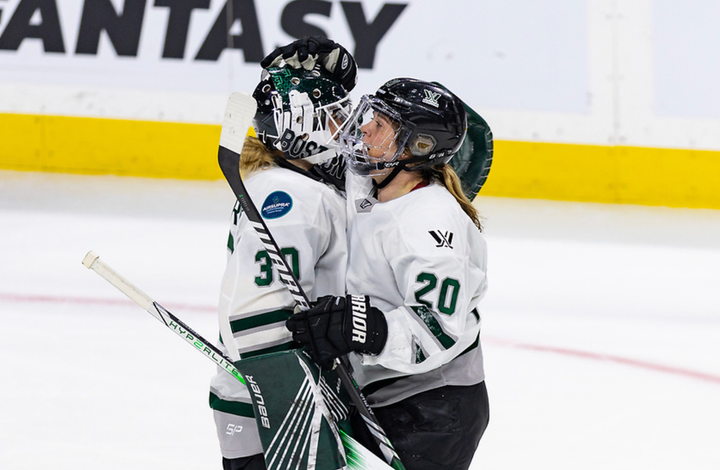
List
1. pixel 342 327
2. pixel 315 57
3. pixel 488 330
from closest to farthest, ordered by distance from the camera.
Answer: pixel 342 327 → pixel 315 57 → pixel 488 330

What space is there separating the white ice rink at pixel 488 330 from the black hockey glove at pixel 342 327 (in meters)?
1.19

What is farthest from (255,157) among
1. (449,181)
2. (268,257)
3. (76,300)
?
(76,300)

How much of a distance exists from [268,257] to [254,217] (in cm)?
7

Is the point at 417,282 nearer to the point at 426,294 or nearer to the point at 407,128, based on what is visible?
the point at 426,294

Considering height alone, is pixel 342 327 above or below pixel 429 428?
above

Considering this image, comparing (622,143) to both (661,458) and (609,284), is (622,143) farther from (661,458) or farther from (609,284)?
(661,458)

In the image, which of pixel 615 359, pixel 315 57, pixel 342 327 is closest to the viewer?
pixel 342 327

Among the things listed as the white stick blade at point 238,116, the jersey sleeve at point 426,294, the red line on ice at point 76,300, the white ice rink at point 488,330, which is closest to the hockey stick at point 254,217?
the white stick blade at point 238,116

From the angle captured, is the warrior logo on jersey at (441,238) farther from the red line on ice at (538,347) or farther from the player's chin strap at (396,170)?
the red line on ice at (538,347)

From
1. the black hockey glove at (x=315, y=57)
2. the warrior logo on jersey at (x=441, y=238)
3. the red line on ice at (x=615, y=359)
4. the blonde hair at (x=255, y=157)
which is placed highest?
the black hockey glove at (x=315, y=57)

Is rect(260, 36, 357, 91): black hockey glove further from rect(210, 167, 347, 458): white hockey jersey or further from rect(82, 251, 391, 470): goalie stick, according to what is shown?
rect(82, 251, 391, 470): goalie stick

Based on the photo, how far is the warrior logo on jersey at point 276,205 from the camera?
142 cm

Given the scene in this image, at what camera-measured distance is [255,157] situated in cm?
153

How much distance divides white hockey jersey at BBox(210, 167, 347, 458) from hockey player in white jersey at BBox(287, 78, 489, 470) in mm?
53
